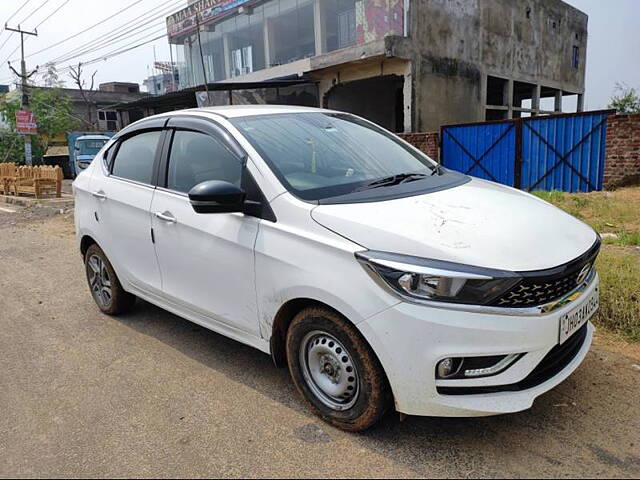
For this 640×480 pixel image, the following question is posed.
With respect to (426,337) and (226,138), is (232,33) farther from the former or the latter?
(426,337)

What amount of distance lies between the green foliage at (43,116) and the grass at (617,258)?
99.8 feet

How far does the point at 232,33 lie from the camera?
24.7m

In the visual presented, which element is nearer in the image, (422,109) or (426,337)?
(426,337)

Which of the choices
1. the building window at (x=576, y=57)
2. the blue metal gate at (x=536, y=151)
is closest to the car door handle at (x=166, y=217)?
the blue metal gate at (x=536, y=151)

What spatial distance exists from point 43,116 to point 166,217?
109 feet

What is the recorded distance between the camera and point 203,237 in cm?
323

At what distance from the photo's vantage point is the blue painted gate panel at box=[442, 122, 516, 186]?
44.9 ft

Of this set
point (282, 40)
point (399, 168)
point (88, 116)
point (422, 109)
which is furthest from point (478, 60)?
point (88, 116)

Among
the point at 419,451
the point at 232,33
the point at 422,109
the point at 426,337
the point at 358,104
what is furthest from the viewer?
the point at 232,33

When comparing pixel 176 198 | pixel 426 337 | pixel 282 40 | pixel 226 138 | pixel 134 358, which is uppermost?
A: pixel 282 40

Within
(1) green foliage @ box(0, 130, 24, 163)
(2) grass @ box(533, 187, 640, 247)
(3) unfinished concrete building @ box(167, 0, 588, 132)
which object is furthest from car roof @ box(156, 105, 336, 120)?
(1) green foliage @ box(0, 130, 24, 163)

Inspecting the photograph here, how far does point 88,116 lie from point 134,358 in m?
44.0

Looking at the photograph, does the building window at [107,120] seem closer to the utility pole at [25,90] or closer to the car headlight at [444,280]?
the utility pole at [25,90]

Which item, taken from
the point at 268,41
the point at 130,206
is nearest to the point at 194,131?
the point at 130,206
